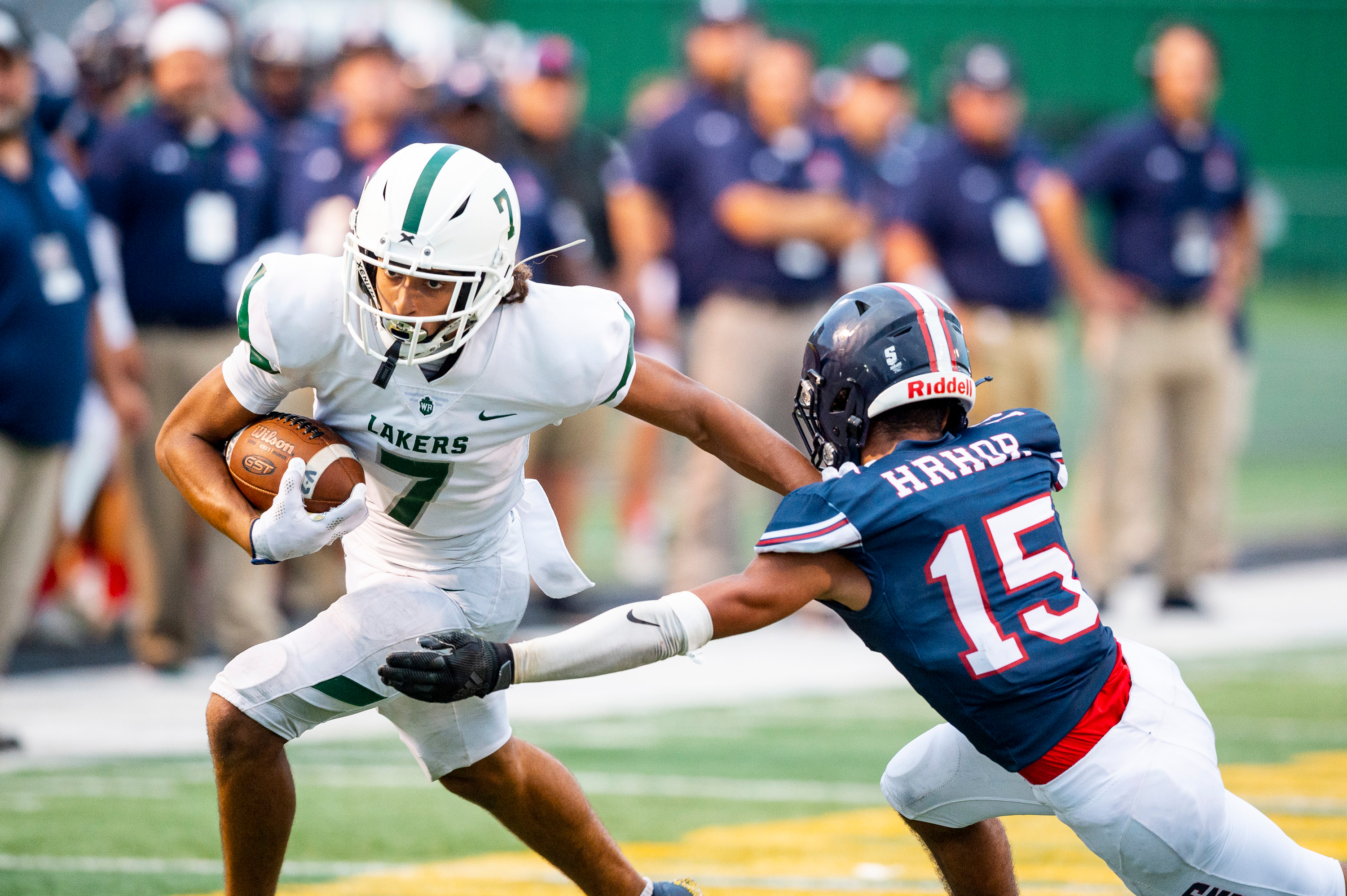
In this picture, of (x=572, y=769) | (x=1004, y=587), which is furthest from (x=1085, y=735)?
(x=572, y=769)

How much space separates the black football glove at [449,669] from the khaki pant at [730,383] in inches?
189

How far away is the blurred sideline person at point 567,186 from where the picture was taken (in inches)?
328

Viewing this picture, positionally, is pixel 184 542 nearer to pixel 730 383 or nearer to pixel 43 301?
pixel 43 301

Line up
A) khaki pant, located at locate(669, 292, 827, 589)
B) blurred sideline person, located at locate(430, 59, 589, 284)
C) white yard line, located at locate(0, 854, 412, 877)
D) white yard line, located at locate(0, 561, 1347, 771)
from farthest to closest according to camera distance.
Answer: khaki pant, located at locate(669, 292, 827, 589)
blurred sideline person, located at locate(430, 59, 589, 284)
white yard line, located at locate(0, 561, 1347, 771)
white yard line, located at locate(0, 854, 412, 877)

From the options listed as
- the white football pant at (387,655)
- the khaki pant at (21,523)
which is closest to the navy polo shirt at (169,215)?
the khaki pant at (21,523)

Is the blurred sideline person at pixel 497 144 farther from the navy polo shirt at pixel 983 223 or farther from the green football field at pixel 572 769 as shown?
the green football field at pixel 572 769

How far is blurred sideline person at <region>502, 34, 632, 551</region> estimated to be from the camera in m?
8.32

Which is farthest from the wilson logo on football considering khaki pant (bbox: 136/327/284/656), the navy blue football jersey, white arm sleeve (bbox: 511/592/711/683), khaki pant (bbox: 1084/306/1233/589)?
khaki pant (bbox: 1084/306/1233/589)

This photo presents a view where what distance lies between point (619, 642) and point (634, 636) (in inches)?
1.1

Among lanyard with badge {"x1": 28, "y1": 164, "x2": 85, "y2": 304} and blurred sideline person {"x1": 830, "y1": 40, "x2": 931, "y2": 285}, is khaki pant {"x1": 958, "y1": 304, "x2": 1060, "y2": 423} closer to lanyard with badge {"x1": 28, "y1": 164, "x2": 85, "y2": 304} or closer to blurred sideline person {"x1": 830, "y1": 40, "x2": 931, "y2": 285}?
blurred sideline person {"x1": 830, "y1": 40, "x2": 931, "y2": 285}

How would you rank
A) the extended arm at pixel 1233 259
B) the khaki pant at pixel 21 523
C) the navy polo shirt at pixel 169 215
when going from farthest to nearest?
the extended arm at pixel 1233 259
the navy polo shirt at pixel 169 215
the khaki pant at pixel 21 523

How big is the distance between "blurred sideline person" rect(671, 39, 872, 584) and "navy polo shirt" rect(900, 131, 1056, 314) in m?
0.38

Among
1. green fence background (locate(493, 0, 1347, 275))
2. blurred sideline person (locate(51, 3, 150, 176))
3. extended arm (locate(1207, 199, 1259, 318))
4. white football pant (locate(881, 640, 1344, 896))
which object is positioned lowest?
blurred sideline person (locate(51, 3, 150, 176))

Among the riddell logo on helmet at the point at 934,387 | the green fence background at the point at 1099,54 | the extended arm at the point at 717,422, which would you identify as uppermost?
the green fence background at the point at 1099,54
